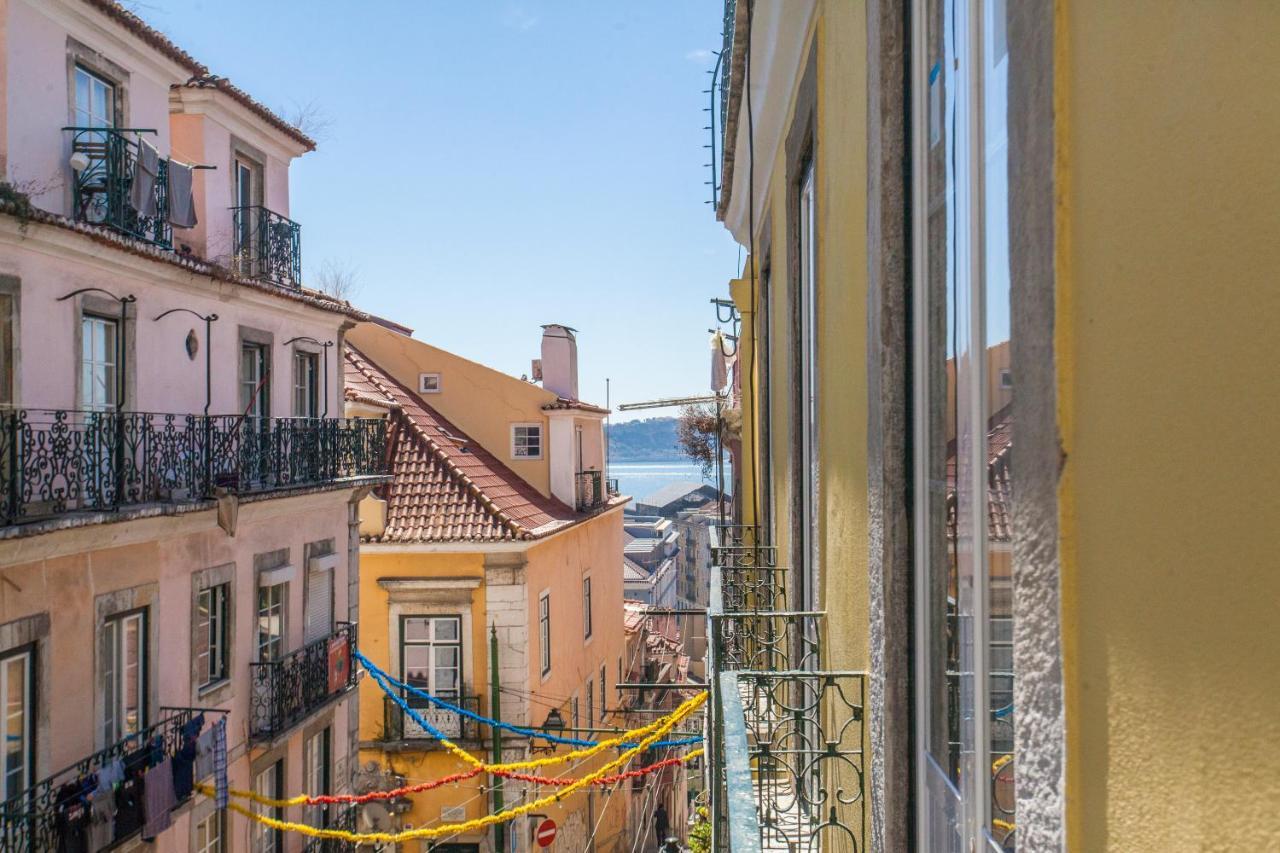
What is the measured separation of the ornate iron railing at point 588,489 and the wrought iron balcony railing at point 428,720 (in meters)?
6.34

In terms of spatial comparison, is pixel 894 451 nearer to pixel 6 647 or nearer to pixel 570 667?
pixel 6 647

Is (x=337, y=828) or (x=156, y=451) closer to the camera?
(x=156, y=451)

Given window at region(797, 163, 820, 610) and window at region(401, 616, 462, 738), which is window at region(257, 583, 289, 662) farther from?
window at region(797, 163, 820, 610)

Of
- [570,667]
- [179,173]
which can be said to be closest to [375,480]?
[179,173]

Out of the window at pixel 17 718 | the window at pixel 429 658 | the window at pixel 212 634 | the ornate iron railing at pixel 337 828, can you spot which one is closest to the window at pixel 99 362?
the window at pixel 17 718

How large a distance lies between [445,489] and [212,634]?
7369 millimetres

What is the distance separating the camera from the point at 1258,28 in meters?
1.31

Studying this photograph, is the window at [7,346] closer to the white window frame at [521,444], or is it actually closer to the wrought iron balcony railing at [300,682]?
the wrought iron balcony railing at [300,682]

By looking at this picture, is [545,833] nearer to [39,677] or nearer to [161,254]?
[39,677]

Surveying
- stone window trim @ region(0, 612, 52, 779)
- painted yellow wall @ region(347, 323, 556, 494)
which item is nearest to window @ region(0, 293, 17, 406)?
stone window trim @ region(0, 612, 52, 779)

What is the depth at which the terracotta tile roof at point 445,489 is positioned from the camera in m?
19.0

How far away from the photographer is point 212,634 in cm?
1288

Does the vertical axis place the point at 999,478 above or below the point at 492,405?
below

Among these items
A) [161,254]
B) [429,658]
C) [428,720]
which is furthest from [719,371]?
[161,254]
